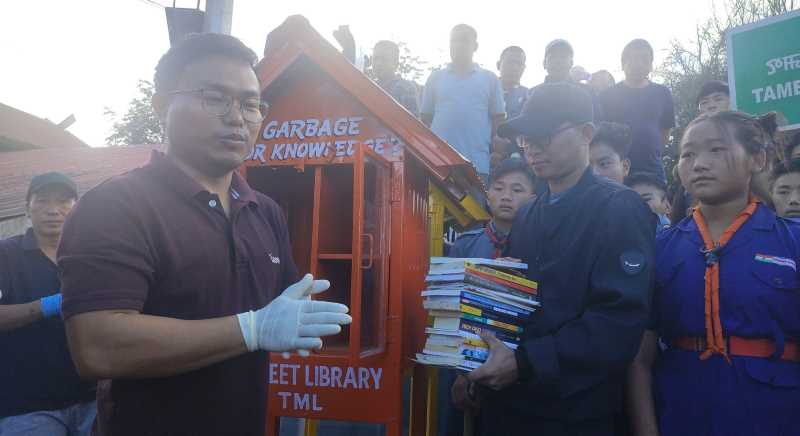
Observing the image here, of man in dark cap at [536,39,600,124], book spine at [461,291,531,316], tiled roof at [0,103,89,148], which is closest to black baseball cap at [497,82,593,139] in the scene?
book spine at [461,291,531,316]

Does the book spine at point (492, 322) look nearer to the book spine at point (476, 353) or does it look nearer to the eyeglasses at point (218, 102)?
the book spine at point (476, 353)

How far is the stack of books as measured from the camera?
7.55ft

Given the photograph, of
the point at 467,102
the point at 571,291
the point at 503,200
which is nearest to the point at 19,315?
the point at 571,291

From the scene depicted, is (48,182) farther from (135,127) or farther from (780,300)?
(135,127)

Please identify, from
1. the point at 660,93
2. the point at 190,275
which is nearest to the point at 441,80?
the point at 660,93

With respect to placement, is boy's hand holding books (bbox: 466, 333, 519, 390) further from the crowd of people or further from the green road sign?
the green road sign

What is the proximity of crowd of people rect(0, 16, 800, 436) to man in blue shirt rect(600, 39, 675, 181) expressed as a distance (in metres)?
2.26

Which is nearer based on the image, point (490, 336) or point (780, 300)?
point (780, 300)

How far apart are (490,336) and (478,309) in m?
0.12

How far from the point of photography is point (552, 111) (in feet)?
8.20

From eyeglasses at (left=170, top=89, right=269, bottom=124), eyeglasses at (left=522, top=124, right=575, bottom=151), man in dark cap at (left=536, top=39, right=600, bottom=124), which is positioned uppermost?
man in dark cap at (left=536, top=39, right=600, bottom=124)

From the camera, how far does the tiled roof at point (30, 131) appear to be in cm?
2328

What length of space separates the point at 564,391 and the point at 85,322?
1.69 m

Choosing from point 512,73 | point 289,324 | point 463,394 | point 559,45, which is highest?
point 512,73
